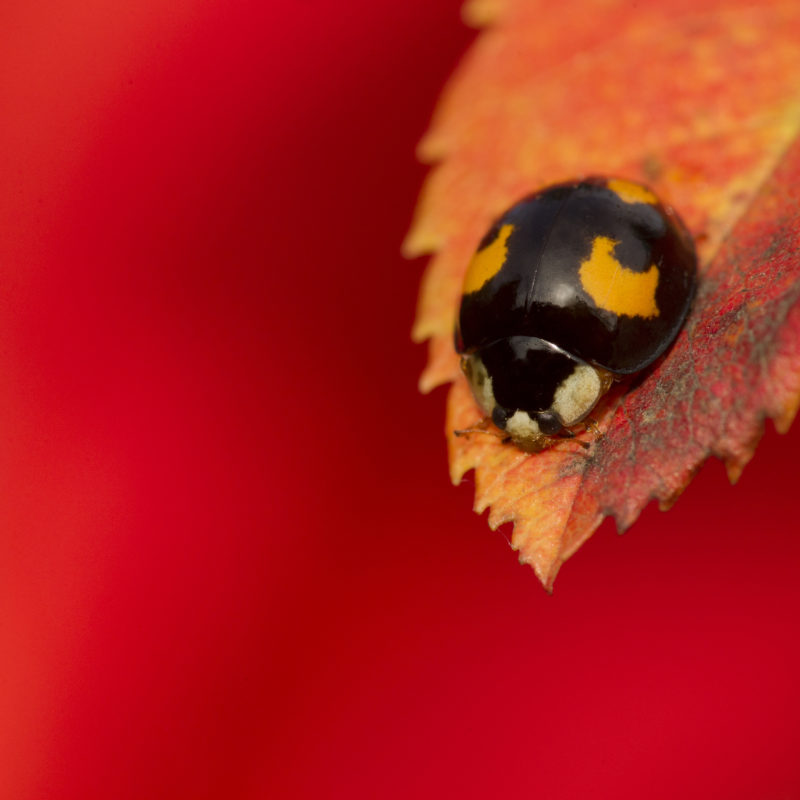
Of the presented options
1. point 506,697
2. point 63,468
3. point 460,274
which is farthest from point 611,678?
point 63,468


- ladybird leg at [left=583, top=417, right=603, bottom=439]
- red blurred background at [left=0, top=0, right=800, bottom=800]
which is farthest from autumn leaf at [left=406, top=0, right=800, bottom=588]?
red blurred background at [left=0, top=0, right=800, bottom=800]

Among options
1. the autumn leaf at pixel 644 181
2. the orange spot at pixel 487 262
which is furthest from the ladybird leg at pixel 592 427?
the orange spot at pixel 487 262

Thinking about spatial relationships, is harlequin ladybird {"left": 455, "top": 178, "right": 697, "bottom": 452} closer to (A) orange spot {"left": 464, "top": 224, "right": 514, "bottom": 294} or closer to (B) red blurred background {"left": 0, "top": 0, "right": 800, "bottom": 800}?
(A) orange spot {"left": 464, "top": 224, "right": 514, "bottom": 294}

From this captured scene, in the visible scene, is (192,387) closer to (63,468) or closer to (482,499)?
(63,468)

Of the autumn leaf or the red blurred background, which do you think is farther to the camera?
the red blurred background

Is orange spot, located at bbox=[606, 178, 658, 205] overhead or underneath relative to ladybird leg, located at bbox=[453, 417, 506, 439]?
overhead

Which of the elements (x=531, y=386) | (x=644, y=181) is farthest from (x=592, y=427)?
(x=644, y=181)

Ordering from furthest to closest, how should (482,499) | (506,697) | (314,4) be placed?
(314,4) → (506,697) → (482,499)
